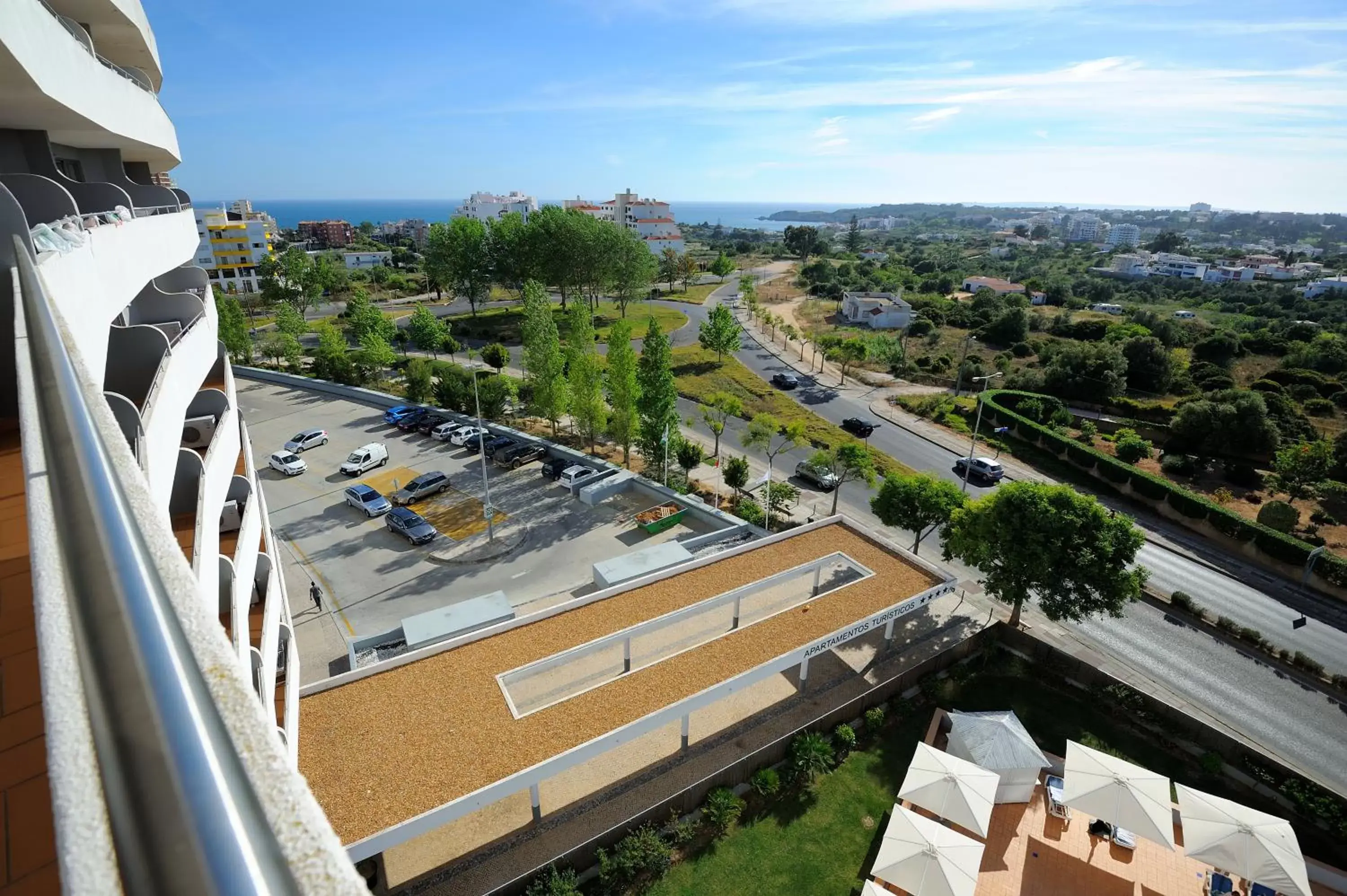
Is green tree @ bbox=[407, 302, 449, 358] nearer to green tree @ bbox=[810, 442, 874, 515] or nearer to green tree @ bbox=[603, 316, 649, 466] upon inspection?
green tree @ bbox=[603, 316, 649, 466]

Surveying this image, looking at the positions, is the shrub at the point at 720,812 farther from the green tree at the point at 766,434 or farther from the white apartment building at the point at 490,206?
the white apartment building at the point at 490,206

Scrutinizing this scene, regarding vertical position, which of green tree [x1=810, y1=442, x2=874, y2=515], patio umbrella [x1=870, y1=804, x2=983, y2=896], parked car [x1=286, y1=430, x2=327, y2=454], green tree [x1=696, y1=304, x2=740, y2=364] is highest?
green tree [x1=696, y1=304, x2=740, y2=364]

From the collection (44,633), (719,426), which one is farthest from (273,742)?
(719,426)

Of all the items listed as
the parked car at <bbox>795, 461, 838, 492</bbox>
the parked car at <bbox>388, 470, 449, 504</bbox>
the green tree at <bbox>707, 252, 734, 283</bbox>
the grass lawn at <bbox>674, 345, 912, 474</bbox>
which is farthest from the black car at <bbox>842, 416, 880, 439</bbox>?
the green tree at <bbox>707, 252, 734, 283</bbox>

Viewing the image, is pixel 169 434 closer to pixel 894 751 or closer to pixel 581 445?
pixel 894 751

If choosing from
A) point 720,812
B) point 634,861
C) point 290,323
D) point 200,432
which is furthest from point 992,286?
point 200,432

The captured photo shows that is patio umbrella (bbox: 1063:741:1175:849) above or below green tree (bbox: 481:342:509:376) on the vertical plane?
below
